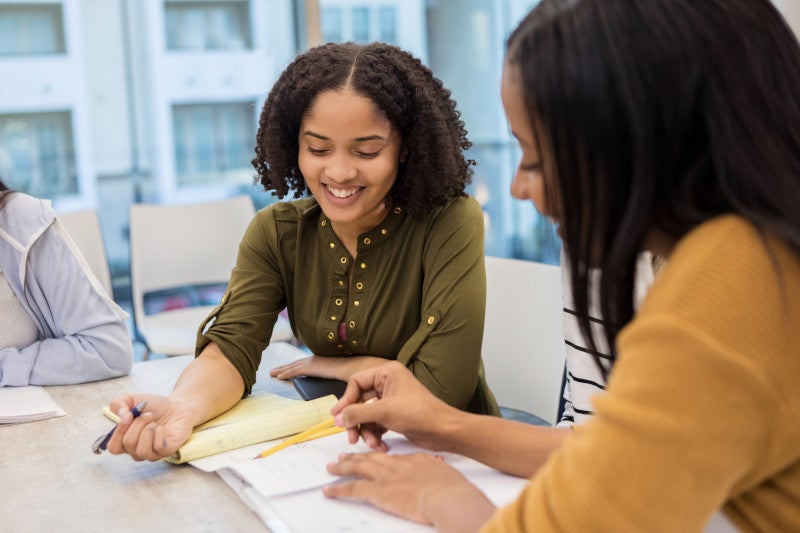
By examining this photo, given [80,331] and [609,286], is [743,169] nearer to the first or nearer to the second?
[609,286]

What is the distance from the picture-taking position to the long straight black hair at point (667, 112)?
0.72 metres

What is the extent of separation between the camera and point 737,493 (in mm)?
768

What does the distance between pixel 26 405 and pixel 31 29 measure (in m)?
3.21

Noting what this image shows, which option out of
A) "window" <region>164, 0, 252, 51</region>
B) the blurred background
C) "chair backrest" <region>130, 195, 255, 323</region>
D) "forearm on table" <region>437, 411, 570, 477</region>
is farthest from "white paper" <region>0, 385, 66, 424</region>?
"window" <region>164, 0, 252, 51</region>

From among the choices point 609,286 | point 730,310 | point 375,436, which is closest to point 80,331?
point 375,436

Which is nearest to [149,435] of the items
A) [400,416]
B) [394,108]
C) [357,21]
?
[400,416]

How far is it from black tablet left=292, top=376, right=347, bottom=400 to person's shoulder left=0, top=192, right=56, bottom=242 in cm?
62

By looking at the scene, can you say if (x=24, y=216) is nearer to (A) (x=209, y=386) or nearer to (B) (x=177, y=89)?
(A) (x=209, y=386)

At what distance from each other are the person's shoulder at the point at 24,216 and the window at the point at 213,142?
2.89 metres

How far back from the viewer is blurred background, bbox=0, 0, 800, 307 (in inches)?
169

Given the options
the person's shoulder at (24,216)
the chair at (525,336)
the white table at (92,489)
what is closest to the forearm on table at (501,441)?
the white table at (92,489)

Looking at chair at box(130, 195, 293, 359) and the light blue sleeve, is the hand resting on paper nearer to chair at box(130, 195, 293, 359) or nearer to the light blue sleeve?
the light blue sleeve

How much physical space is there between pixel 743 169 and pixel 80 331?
1422mm

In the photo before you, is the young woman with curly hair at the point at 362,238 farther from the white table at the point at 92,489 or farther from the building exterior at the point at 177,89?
the building exterior at the point at 177,89
